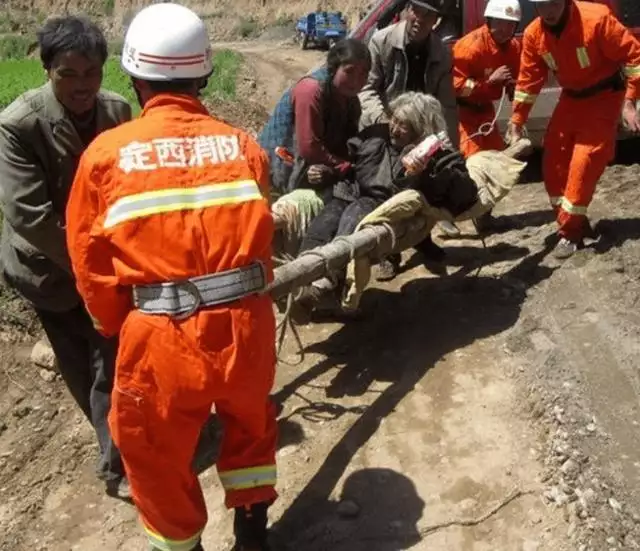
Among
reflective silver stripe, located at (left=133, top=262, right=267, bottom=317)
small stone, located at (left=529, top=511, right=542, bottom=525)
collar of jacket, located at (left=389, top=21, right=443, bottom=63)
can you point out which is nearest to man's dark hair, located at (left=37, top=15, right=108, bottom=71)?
reflective silver stripe, located at (left=133, top=262, right=267, bottom=317)

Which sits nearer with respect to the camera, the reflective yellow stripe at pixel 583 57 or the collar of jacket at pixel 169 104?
the collar of jacket at pixel 169 104

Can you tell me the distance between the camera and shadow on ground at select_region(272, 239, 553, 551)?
374cm

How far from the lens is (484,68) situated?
243 inches

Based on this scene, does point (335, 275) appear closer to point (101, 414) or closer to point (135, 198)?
point (101, 414)

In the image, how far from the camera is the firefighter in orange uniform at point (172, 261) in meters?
2.59

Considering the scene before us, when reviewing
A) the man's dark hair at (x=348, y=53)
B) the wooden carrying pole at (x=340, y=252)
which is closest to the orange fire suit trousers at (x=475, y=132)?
the wooden carrying pole at (x=340, y=252)

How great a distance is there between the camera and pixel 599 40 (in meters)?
5.21

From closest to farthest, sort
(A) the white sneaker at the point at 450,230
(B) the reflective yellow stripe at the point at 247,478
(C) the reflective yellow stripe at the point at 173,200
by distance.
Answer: (C) the reflective yellow stripe at the point at 173,200
(B) the reflective yellow stripe at the point at 247,478
(A) the white sneaker at the point at 450,230

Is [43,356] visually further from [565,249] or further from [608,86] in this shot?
[608,86]

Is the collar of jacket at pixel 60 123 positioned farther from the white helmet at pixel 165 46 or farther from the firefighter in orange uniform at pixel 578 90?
the firefighter in orange uniform at pixel 578 90

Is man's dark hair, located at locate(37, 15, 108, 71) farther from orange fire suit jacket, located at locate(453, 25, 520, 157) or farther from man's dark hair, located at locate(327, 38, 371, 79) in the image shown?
orange fire suit jacket, located at locate(453, 25, 520, 157)

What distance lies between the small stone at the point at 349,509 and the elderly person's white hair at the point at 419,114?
2.35m

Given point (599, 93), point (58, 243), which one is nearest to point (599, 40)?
point (599, 93)

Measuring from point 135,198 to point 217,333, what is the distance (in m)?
0.48
